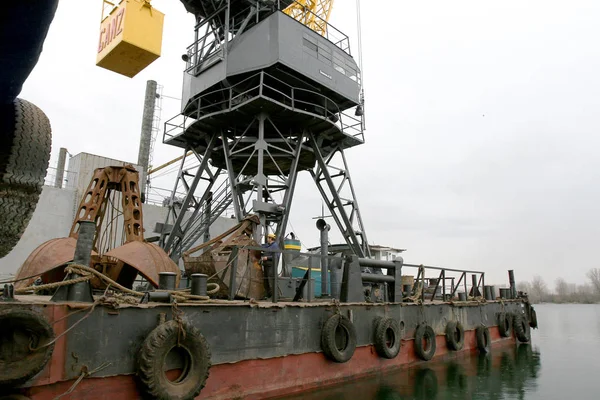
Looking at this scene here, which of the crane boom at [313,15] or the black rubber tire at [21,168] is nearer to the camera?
the black rubber tire at [21,168]

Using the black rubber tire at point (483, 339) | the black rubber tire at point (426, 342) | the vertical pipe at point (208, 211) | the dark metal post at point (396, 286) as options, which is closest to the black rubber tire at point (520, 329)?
the black rubber tire at point (483, 339)

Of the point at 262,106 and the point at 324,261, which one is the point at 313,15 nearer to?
the point at 262,106

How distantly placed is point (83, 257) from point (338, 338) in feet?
20.7

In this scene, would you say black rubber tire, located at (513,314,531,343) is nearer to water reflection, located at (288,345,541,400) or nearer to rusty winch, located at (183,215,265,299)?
water reflection, located at (288,345,541,400)

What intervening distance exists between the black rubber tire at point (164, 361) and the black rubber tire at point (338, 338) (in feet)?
11.0

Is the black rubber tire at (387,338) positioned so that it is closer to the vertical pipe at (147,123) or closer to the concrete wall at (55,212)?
the concrete wall at (55,212)

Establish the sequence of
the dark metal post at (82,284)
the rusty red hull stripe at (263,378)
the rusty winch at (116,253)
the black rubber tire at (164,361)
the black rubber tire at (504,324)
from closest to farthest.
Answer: the rusty red hull stripe at (263,378), the dark metal post at (82,284), the black rubber tire at (164,361), the rusty winch at (116,253), the black rubber tire at (504,324)

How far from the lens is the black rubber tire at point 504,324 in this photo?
62.4 ft

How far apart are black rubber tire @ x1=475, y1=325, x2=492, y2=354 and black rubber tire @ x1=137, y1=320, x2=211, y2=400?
41.7 feet

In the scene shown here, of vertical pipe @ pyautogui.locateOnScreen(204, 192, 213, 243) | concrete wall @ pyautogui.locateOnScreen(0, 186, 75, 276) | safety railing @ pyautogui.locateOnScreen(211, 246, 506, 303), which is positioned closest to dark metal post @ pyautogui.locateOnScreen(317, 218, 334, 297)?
safety railing @ pyautogui.locateOnScreen(211, 246, 506, 303)

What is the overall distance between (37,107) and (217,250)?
8.42m

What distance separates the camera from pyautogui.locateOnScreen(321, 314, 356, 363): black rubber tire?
32.6 feet

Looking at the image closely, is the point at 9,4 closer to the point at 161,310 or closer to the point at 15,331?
the point at 15,331

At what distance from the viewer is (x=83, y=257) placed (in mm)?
6668
